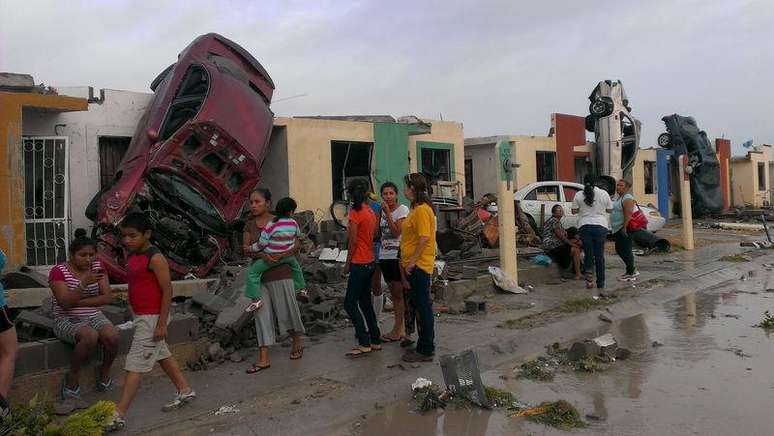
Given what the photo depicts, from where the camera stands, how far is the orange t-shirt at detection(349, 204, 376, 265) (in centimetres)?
561

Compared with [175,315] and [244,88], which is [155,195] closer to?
[244,88]

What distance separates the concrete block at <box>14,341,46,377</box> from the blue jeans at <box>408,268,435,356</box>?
2875 millimetres

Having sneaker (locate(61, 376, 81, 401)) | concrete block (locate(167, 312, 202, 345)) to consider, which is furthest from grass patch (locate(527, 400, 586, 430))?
sneaker (locate(61, 376, 81, 401))

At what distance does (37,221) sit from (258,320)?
213 inches

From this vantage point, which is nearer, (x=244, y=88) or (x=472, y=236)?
(x=244, y=88)

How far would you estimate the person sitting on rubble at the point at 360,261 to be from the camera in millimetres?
5617

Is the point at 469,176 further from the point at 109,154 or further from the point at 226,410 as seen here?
the point at 226,410

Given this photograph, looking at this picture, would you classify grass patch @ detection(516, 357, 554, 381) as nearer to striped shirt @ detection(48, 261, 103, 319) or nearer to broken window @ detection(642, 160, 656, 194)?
striped shirt @ detection(48, 261, 103, 319)

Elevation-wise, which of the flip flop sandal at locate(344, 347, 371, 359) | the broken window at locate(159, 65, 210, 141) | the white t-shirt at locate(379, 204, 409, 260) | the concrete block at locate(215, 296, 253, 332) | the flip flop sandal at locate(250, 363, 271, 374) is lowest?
the flip flop sandal at locate(250, 363, 271, 374)

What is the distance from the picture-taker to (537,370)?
5.16m

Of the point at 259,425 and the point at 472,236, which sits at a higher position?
the point at 472,236

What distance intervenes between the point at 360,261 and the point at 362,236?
22cm

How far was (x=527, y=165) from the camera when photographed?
830 inches

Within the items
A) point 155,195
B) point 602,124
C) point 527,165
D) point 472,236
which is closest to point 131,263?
point 155,195
